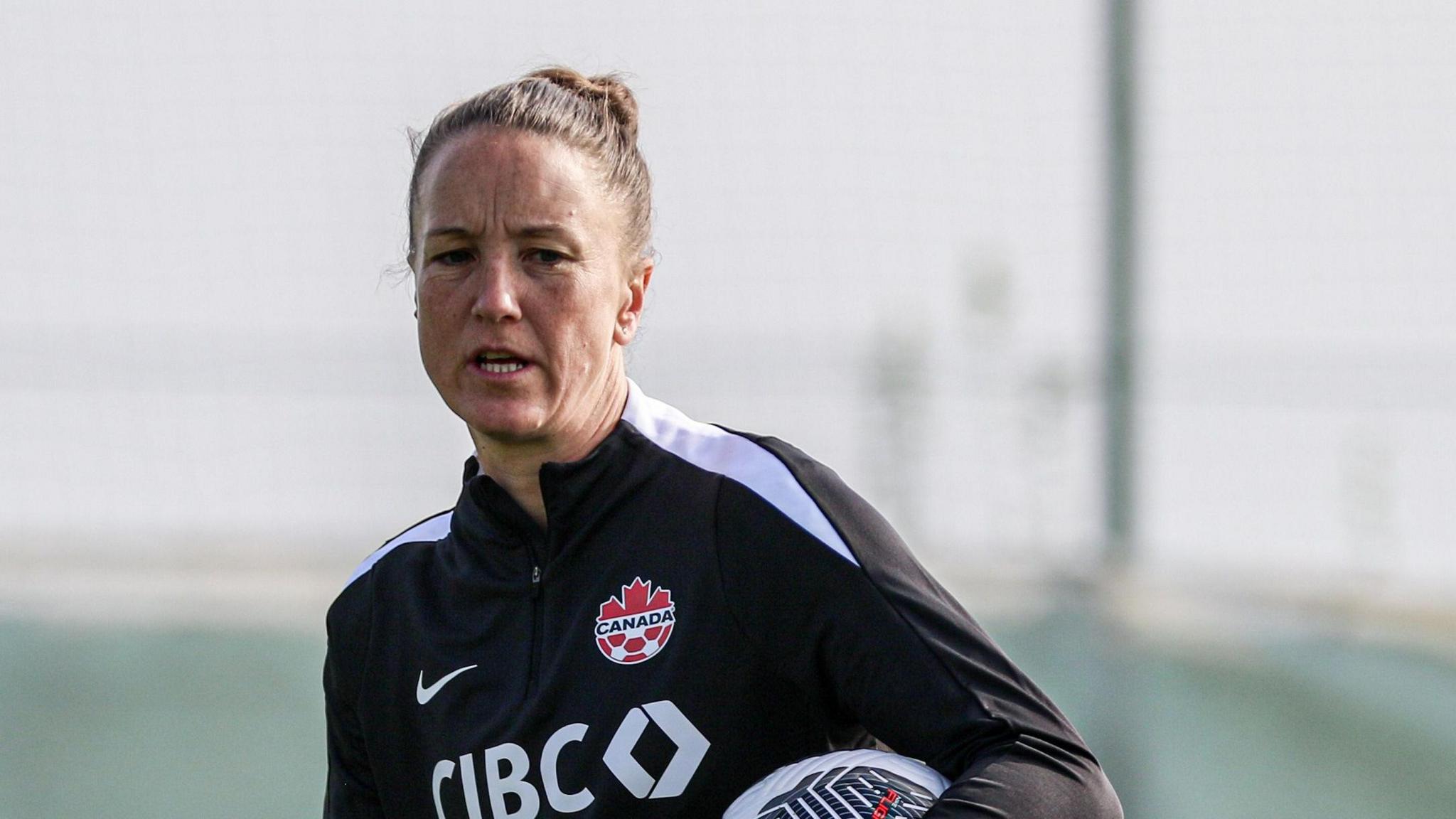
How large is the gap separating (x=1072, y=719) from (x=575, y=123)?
2.32 metres

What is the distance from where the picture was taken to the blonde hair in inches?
70.4

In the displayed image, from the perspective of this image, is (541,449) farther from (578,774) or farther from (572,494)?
(578,774)

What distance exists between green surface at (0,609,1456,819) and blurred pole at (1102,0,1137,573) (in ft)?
0.87

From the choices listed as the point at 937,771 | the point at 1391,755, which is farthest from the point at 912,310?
the point at 937,771

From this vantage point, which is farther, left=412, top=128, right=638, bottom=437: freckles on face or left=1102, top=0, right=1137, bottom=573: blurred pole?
left=1102, top=0, right=1137, bottom=573: blurred pole

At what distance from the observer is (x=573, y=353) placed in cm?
175

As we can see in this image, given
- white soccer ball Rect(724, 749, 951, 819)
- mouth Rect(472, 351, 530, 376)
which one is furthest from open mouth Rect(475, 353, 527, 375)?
white soccer ball Rect(724, 749, 951, 819)

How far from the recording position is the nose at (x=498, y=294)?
5.57 feet

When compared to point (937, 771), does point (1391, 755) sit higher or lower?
lower

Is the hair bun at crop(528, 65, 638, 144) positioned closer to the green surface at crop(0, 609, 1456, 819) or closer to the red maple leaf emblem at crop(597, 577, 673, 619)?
the red maple leaf emblem at crop(597, 577, 673, 619)

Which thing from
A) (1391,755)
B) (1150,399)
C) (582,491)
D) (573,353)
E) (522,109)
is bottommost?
(1391,755)

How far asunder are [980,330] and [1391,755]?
1340mm

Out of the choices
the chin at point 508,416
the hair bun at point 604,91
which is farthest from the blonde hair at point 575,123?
the chin at point 508,416

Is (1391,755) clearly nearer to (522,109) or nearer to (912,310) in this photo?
(912,310)
